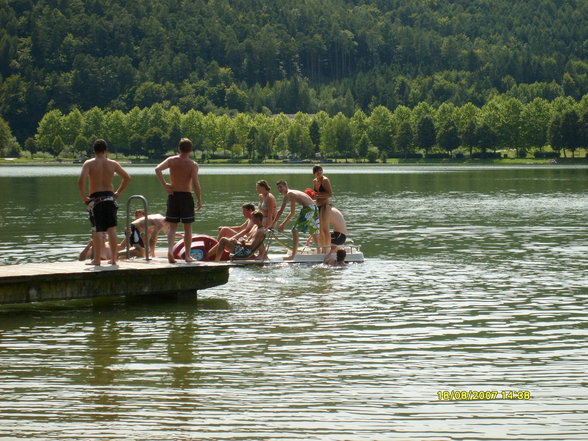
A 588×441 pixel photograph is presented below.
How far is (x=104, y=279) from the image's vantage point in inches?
684

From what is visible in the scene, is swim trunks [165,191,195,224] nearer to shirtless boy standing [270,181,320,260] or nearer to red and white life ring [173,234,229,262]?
red and white life ring [173,234,229,262]

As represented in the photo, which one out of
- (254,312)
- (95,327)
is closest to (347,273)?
(254,312)

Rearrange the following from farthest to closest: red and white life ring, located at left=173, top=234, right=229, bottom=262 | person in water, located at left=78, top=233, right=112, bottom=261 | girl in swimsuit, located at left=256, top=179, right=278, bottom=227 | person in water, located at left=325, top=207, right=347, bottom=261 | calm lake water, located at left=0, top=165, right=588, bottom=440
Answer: person in water, located at left=325, top=207, right=347, bottom=261, girl in swimsuit, located at left=256, top=179, right=278, bottom=227, red and white life ring, located at left=173, top=234, right=229, bottom=262, person in water, located at left=78, top=233, right=112, bottom=261, calm lake water, located at left=0, top=165, right=588, bottom=440

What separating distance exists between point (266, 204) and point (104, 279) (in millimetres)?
7553

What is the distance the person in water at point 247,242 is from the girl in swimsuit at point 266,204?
0.51m

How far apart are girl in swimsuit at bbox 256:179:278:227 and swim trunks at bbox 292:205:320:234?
663mm

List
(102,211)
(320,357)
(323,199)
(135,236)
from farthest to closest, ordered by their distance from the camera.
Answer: (323,199)
(135,236)
(102,211)
(320,357)

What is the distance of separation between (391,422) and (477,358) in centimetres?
320

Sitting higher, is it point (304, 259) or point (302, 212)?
point (302, 212)

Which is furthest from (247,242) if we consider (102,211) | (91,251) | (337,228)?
(102,211)

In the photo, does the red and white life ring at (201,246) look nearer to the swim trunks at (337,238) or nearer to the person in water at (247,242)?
the person in water at (247,242)

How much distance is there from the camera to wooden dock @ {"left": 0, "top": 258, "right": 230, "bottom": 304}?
16812 mm
